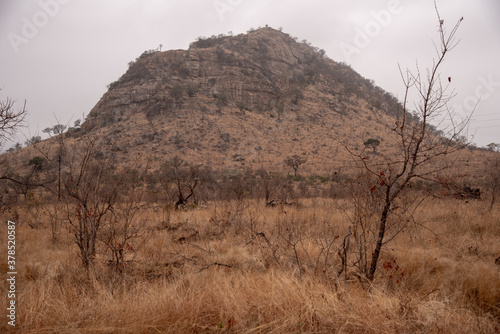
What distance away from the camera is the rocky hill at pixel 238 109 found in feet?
111

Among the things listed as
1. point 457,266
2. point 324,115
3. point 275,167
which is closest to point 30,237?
point 457,266

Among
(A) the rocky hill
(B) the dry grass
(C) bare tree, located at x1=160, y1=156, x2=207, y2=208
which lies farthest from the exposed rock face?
(B) the dry grass

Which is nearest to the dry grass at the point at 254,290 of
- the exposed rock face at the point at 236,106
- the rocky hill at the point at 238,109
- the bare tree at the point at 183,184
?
the bare tree at the point at 183,184

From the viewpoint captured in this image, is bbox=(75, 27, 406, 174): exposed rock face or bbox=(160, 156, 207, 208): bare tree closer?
bbox=(160, 156, 207, 208): bare tree

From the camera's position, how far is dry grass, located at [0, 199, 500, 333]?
2.27 m

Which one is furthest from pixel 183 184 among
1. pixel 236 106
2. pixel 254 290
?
pixel 236 106

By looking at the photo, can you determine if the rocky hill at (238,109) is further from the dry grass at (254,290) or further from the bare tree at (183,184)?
the dry grass at (254,290)

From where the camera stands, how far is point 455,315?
2426 mm

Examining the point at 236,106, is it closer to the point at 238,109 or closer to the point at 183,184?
the point at 238,109

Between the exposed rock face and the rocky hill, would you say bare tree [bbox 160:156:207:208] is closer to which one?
the rocky hill

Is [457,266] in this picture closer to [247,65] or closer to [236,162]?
[236,162]

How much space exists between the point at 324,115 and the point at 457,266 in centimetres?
4616

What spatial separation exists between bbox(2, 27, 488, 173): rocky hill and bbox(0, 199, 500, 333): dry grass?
918 inches

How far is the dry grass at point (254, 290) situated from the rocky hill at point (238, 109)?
2331cm
